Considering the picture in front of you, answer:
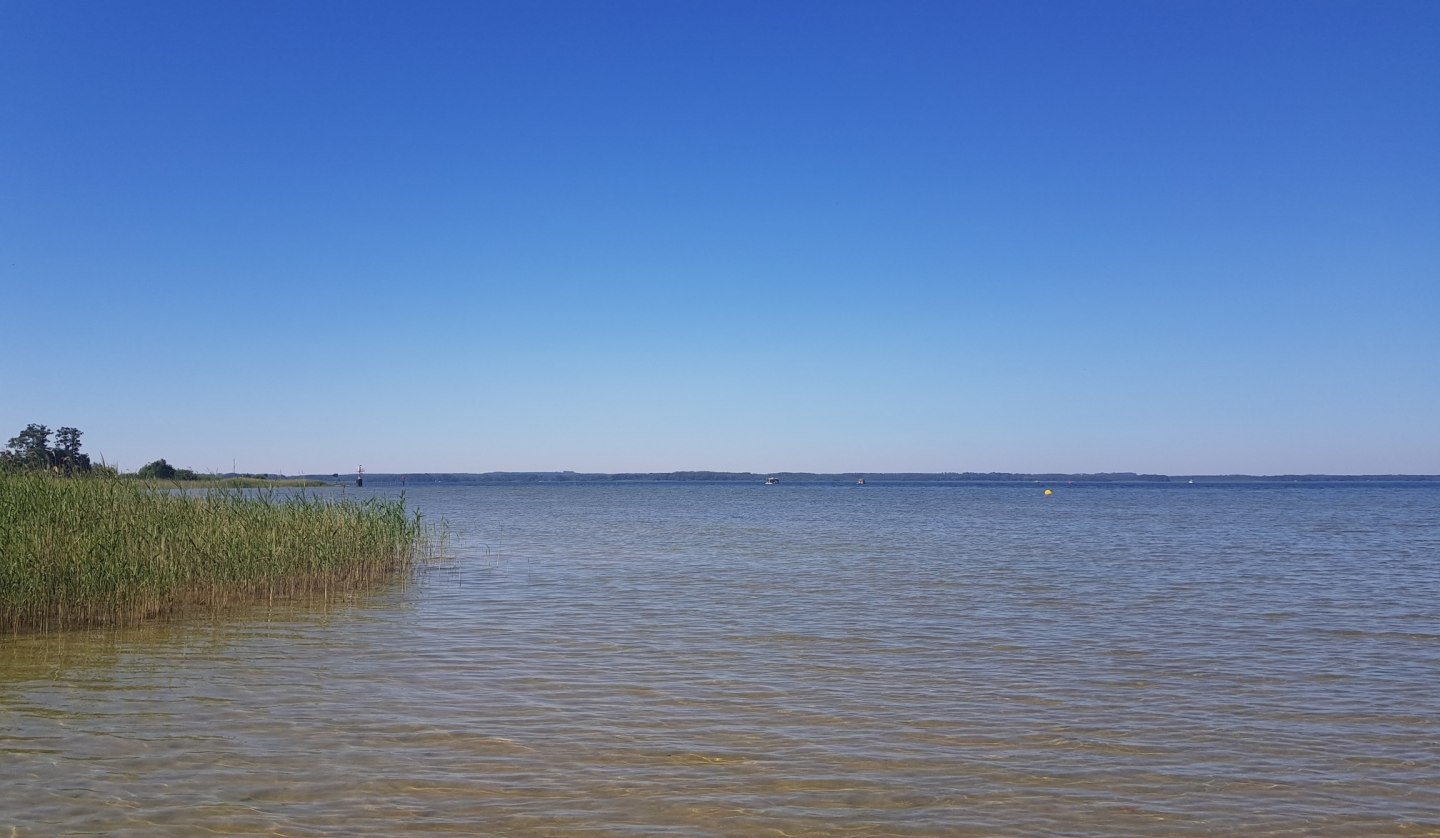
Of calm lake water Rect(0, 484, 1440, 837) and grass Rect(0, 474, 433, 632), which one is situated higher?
grass Rect(0, 474, 433, 632)

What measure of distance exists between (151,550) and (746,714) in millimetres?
8989

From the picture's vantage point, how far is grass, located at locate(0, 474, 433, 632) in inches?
498

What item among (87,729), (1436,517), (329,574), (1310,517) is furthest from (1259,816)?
(1436,517)

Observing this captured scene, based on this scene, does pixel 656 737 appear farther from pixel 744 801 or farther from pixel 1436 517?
pixel 1436 517

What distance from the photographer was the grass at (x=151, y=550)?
1266 centimetres

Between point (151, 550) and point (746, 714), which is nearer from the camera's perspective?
point (746, 714)

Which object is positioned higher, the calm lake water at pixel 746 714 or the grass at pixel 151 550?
the grass at pixel 151 550

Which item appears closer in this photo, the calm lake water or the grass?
the calm lake water

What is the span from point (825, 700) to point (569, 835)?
3.99 metres

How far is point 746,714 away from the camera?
912cm

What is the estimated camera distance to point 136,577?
13.4 m

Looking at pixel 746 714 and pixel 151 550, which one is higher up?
pixel 151 550

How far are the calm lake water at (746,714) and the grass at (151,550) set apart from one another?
52 centimetres

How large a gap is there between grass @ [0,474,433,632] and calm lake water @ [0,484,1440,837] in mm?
522
